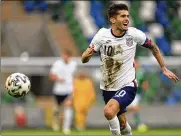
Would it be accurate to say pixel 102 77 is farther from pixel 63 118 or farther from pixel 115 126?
pixel 63 118

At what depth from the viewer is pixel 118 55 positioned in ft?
34.1

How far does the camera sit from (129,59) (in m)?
10.5

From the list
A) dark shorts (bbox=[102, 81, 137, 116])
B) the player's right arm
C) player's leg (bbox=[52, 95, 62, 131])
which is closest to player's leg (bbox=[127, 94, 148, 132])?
player's leg (bbox=[52, 95, 62, 131])

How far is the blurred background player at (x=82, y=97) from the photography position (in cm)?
2070

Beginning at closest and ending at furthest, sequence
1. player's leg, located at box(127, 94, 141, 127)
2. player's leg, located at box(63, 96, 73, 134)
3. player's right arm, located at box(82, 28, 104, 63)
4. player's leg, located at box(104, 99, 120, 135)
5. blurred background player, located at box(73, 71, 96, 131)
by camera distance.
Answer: player's leg, located at box(104, 99, 120, 135) → player's right arm, located at box(82, 28, 104, 63) → player's leg, located at box(127, 94, 141, 127) → player's leg, located at box(63, 96, 73, 134) → blurred background player, located at box(73, 71, 96, 131)

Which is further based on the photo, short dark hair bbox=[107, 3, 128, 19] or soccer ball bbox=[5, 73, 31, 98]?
soccer ball bbox=[5, 73, 31, 98]

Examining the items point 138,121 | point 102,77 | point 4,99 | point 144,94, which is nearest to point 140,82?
point 138,121

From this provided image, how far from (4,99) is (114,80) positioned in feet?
37.9

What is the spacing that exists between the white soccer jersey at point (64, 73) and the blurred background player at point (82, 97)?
1.31 m

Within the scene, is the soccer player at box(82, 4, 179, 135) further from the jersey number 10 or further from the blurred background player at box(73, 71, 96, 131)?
the blurred background player at box(73, 71, 96, 131)

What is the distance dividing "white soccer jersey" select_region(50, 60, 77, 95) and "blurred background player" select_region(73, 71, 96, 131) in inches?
51.7

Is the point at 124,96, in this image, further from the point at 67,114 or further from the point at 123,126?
the point at 67,114

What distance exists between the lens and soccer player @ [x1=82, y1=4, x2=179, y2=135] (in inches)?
404

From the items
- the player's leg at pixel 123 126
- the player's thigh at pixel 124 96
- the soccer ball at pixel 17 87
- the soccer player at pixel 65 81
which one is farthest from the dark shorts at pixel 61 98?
the player's thigh at pixel 124 96
